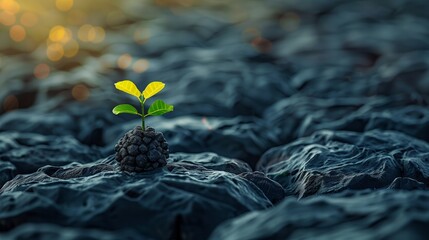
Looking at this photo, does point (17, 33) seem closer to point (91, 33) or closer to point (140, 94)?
point (91, 33)

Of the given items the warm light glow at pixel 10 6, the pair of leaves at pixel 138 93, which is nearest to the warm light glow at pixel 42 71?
the warm light glow at pixel 10 6

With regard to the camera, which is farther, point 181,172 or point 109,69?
point 109,69

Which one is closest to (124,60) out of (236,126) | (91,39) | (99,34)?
(91,39)

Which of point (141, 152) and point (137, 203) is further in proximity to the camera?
point (141, 152)

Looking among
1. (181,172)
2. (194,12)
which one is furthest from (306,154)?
(194,12)

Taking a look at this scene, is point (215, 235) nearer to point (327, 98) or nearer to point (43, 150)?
point (43, 150)

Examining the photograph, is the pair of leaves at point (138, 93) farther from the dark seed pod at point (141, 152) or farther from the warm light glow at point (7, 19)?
the warm light glow at point (7, 19)
